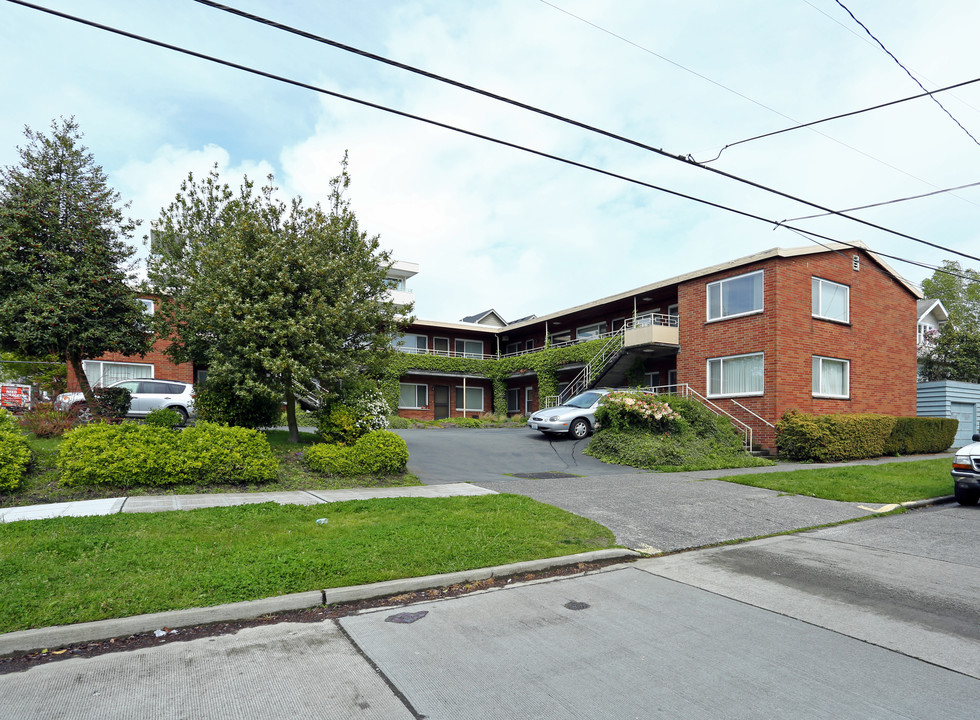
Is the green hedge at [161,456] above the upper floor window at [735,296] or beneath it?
beneath

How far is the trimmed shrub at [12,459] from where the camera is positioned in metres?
8.82

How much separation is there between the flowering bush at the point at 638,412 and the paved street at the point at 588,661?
10.3m

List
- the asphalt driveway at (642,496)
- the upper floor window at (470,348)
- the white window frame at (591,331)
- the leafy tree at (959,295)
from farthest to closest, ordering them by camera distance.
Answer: the leafy tree at (959,295) → the upper floor window at (470,348) → the white window frame at (591,331) → the asphalt driveway at (642,496)

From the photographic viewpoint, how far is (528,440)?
66.2 ft

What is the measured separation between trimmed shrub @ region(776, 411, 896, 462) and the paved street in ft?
38.2

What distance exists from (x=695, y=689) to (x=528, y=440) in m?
16.4

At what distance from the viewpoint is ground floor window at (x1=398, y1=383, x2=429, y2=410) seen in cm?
3375

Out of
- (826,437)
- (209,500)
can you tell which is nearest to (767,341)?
(826,437)

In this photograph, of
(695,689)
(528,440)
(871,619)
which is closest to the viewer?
(695,689)

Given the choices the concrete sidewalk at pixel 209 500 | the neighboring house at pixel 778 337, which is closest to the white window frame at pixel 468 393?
the neighboring house at pixel 778 337

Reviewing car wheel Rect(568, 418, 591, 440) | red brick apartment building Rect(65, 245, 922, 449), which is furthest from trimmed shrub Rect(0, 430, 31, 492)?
car wheel Rect(568, 418, 591, 440)

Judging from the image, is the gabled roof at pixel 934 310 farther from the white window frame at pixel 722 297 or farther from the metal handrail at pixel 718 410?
the metal handrail at pixel 718 410

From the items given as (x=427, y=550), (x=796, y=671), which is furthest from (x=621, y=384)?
(x=796, y=671)

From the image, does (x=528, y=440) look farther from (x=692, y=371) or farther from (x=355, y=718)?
(x=355, y=718)
